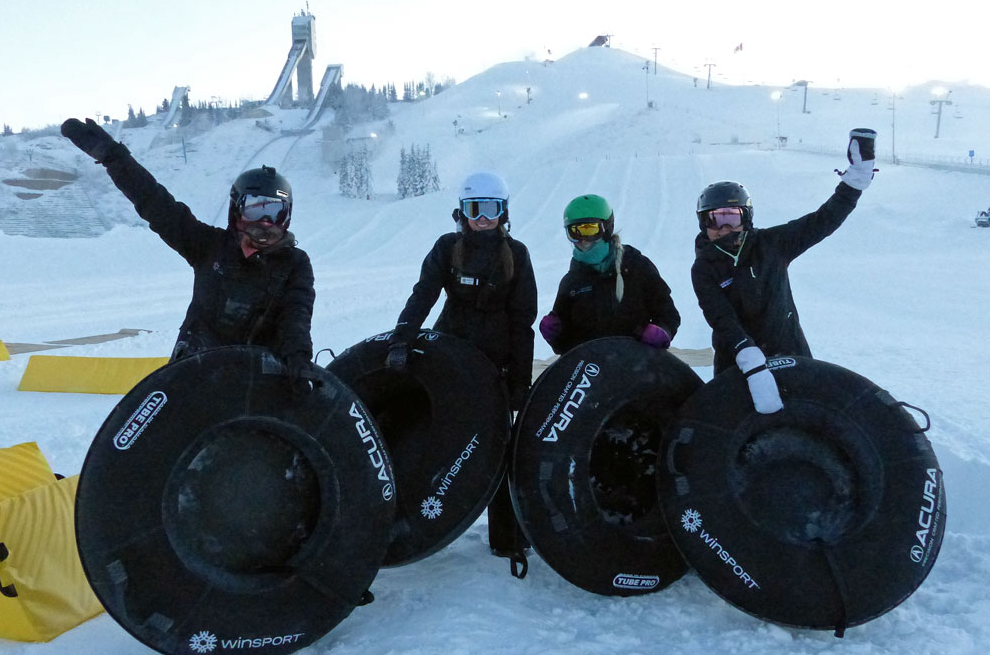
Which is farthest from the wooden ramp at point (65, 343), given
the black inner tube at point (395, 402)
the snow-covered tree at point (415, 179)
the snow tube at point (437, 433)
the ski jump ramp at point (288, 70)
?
the ski jump ramp at point (288, 70)

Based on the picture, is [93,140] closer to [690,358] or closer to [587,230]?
[587,230]

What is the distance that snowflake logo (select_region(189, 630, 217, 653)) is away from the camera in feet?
9.27

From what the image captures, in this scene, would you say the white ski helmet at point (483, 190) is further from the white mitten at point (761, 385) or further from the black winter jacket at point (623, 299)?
the white mitten at point (761, 385)

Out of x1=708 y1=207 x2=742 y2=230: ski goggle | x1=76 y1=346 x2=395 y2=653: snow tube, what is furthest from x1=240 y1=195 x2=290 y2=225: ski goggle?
x1=708 y1=207 x2=742 y2=230: ski goggle

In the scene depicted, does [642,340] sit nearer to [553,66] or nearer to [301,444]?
[301,444]

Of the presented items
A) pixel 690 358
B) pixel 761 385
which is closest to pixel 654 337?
pixel 761 385

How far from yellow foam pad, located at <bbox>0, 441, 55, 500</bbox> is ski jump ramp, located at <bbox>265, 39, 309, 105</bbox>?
348 ft

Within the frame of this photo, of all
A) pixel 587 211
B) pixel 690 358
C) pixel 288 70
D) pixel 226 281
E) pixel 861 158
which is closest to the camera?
pixel 226 281

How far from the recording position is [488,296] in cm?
415

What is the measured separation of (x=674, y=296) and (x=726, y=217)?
9.28 m

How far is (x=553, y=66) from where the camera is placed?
121938 millimetres

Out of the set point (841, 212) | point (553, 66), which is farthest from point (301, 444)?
point (553, 66)

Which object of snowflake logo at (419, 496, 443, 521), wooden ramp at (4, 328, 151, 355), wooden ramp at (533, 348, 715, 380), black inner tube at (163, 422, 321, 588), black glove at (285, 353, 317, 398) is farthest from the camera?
wooden ramp at (4, 328, 151, 355)

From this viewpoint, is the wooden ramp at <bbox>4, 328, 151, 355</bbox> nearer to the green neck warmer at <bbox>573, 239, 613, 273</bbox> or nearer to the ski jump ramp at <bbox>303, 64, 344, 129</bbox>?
the green neck warmer at <bbox>573, 239, 613, 273</bbox>
